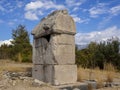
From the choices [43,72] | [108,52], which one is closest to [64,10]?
[43,72]

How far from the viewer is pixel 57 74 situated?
25.8ft

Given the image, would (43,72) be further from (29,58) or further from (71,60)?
(29,58)

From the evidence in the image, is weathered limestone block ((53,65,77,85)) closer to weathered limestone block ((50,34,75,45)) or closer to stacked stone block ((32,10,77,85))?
stacked stone block ((32,10,77,85))

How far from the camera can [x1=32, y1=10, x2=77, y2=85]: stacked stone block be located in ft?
26.2

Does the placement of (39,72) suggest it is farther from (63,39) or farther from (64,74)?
(63,39)

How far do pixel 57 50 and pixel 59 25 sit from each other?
3.14ft

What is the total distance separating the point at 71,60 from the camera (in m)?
8.50

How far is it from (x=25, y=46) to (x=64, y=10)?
698 inches

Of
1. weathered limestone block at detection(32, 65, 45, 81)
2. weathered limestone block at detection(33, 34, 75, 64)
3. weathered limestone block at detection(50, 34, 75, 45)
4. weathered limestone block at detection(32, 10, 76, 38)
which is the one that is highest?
weathered limestone block at detection(32, 10, 76, 38)

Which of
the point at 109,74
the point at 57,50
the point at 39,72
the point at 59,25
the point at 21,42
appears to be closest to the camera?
the point at 57,50

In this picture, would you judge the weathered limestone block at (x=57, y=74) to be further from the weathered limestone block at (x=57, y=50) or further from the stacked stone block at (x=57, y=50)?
the weathered limestone block at (x=57, y=50)

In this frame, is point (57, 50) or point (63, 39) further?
point (63, 39)

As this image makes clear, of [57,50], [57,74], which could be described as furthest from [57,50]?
[57,74]

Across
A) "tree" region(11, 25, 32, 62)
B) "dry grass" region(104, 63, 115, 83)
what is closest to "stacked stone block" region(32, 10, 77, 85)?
"dry grass" region(104, 63, 115, 83)
